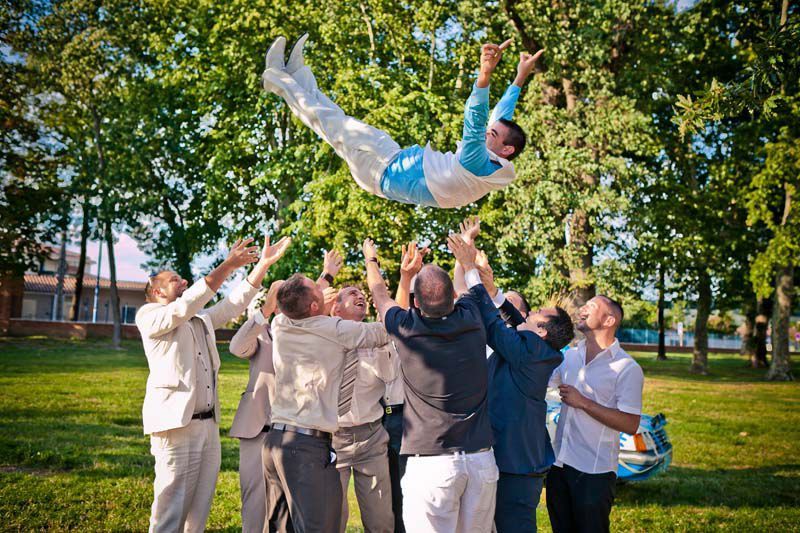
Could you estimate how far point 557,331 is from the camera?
15.8 feet

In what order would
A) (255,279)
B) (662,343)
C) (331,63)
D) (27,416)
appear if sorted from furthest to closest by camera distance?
(662,343), (331,63), (27,416), (255,279)

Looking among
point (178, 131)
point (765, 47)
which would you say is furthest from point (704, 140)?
point (765, 47)

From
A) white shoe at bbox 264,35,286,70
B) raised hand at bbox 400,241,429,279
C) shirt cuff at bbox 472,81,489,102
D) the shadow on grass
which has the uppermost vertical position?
white shoe at bbox 264,35,286,70

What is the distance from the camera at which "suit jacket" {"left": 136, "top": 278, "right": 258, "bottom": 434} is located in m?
5.02

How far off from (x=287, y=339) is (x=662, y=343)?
146 ft

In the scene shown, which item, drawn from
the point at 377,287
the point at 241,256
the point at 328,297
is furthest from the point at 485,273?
the point at 241,256

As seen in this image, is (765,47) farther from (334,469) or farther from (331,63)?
(331,63)

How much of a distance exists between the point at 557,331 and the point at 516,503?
1211 millimetres

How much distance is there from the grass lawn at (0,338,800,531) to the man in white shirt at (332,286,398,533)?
7.17 feet

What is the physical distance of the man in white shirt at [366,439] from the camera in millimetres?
5315

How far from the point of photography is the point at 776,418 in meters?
16.6

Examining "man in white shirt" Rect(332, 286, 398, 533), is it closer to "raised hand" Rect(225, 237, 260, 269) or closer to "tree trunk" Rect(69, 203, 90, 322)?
"raised hand" Rect(225, 237, 260, 269)

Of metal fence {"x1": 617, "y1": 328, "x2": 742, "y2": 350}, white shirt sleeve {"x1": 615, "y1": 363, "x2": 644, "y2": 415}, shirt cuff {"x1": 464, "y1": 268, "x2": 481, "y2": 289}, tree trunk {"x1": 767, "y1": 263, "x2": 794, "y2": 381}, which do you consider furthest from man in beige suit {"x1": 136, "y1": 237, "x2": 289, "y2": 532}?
metal fence {"x1": 617, "y1": 328, "x2": 742, "y2": 350}

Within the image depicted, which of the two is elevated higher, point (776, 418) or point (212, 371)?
point (212, 371)
